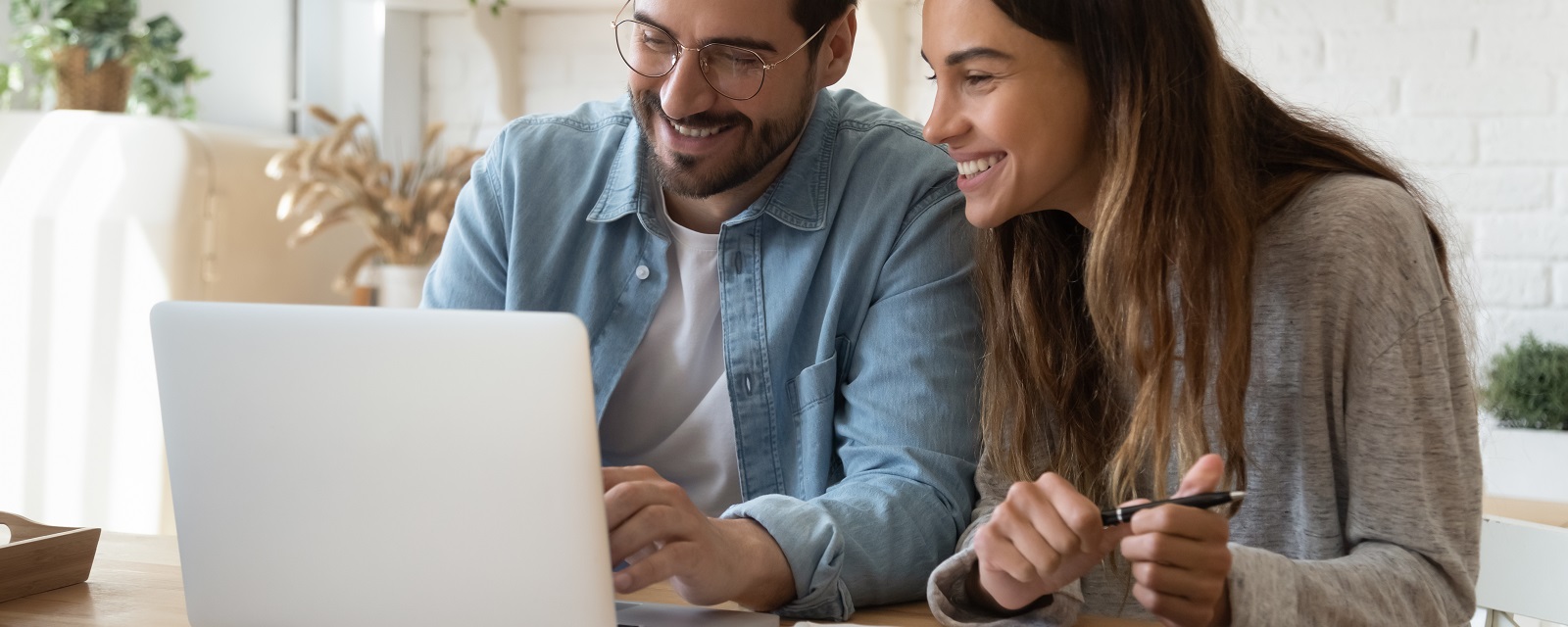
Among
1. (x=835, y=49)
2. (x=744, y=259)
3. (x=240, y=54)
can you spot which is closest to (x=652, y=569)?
(x=744, y=259)

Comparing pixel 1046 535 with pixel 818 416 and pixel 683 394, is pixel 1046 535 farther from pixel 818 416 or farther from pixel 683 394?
pixel 683 394

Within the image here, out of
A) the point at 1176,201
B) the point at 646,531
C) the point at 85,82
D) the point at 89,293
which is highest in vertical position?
the point at 85,82

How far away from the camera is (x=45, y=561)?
0.98m

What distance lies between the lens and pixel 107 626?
2.94ft

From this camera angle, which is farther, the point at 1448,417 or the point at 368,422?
the point at 1448,417

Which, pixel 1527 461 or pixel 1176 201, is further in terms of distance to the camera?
pixel 1527 461

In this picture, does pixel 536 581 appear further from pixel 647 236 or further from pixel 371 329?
pixel 647 236

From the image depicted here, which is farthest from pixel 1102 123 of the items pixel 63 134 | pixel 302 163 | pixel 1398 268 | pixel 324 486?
pixel 63 134

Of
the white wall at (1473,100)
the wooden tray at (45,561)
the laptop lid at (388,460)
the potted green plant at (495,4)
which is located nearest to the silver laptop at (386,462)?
the laptop lid at (388,460)

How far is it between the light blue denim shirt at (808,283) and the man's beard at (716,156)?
0.10 ft

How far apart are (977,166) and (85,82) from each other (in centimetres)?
168

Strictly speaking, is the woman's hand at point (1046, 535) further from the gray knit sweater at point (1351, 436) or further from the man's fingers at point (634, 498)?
the man's fingers at point (634, 498)

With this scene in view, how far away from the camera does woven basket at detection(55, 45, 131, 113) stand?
2.16m

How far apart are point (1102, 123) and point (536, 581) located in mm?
547
